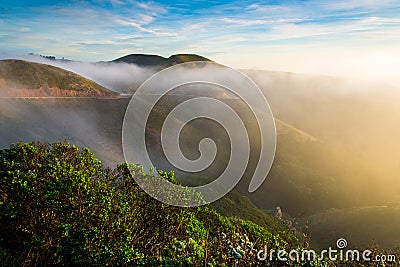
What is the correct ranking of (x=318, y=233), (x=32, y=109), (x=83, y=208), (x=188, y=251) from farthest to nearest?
(x=32, y=109), (x=318, y=233), (x=83, y=208), (x=188, y=251)

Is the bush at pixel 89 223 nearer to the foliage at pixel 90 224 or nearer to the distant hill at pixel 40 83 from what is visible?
the foliage at pixel 90 224

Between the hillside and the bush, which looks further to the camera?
the hillside

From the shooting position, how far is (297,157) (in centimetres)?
12825

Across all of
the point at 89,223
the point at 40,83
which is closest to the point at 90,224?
the point at 89,223

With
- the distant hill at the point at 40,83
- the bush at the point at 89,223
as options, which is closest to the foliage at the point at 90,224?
the bush at the point at 89,223

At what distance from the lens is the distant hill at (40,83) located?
309ft

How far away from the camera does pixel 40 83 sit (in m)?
103

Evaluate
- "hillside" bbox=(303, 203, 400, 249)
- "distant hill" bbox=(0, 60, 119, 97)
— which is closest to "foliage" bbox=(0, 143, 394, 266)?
"hillside" bbox=(303, 203, 400, 249)

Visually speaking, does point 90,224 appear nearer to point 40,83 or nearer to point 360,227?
point 360,227

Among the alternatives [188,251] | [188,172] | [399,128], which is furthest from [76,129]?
[399,128]

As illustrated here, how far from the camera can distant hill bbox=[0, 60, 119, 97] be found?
3711 inches

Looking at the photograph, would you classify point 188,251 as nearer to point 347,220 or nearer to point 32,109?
point 347,220

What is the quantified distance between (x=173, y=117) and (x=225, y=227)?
91.2 metres

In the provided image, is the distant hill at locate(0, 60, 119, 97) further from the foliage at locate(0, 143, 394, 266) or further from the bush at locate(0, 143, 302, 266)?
the foliage at locate(0, 143, 394, 266)
